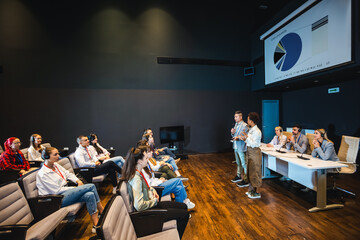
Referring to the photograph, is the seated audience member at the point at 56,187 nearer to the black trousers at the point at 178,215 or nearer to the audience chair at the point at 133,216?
the audience chair at the point at 133,216

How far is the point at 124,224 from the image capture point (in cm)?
133

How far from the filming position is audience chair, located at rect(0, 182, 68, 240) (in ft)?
4.70

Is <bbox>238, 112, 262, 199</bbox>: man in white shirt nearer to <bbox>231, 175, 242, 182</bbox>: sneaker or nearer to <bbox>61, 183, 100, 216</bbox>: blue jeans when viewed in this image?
<bbox>231, 175, 242, 182</bbox>: sneaker

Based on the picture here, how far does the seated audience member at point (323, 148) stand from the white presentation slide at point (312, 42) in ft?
5.91

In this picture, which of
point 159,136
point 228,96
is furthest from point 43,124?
point 228,96

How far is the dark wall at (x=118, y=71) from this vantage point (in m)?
5.63

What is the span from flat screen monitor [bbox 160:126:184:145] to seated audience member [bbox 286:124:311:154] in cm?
342

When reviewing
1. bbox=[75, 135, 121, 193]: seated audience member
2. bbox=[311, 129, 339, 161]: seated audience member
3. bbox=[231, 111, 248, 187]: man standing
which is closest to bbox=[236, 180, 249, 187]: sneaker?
bbox=[231, 111, 248, 187]: man standing

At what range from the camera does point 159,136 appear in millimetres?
6406

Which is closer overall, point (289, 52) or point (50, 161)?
point (50, 161)

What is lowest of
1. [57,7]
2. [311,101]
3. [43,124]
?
[43,124]

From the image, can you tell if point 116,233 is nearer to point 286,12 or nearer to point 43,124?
point 43,124

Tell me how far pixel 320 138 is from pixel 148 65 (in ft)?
18.3

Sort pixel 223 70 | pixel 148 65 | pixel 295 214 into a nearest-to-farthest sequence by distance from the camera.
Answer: pixel 295 214 → pixel 148 65 → pixel 223 70
